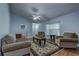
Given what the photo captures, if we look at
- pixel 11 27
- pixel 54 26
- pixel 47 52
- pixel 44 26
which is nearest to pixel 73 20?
pixel 54 26

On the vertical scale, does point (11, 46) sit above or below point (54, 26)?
below

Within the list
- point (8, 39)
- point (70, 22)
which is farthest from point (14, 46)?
point (70, 22)

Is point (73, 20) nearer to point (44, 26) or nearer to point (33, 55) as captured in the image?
point (44, 26)

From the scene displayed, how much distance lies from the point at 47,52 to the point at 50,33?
365 millimetres

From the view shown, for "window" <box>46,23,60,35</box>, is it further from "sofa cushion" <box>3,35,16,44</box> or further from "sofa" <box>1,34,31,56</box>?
"sofa cushion" <box>3,35,16,44</box>

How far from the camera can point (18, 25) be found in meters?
2.54

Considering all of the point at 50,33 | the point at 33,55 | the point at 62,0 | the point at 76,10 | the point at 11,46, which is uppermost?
the point at 62,0

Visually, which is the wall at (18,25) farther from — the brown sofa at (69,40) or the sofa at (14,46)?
the brown sofa at (69,40)

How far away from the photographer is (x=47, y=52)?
2.53 meters

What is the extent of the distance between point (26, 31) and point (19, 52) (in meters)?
0.42

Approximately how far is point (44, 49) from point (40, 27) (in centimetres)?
43

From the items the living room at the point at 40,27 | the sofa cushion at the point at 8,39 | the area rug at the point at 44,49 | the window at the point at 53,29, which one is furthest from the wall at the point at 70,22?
the sofa cushion at the point at 8,39

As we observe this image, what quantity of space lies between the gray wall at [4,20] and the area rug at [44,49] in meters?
0.59

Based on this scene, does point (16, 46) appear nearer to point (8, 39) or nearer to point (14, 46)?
point (14, 46)
